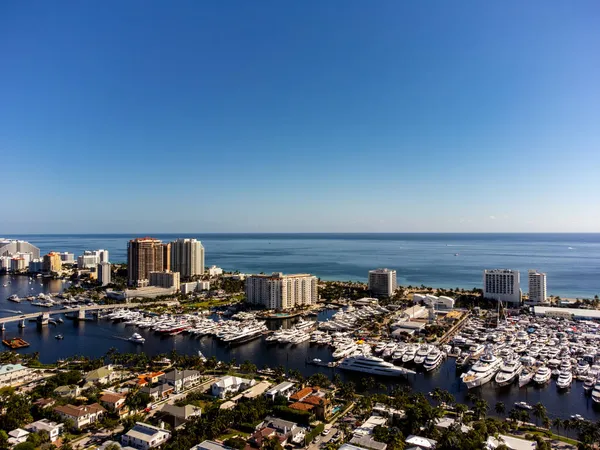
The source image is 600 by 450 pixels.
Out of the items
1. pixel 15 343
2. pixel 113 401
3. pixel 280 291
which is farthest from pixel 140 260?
pixel 113 401

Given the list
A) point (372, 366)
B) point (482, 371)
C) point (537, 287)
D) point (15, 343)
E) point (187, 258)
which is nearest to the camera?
point (482, 371)

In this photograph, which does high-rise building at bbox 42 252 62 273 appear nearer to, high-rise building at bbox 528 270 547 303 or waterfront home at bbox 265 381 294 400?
waterfront home at bbox 265 381 294 400

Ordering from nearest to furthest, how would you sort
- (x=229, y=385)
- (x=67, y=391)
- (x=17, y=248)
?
(x=67, y=391)
(x=229, y=385)
(x=17, y=248)

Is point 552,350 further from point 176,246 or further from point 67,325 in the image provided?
point 176,246

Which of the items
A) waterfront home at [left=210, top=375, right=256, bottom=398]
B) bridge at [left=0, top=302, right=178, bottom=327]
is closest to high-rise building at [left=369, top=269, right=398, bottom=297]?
bridge at [left=0, top=302, right=178, bottom=327]

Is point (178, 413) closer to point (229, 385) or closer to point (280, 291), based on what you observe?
point (229, 385)

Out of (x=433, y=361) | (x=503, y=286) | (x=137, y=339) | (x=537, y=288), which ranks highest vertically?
(x=503, y=286)

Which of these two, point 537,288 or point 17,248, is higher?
point 17,248
